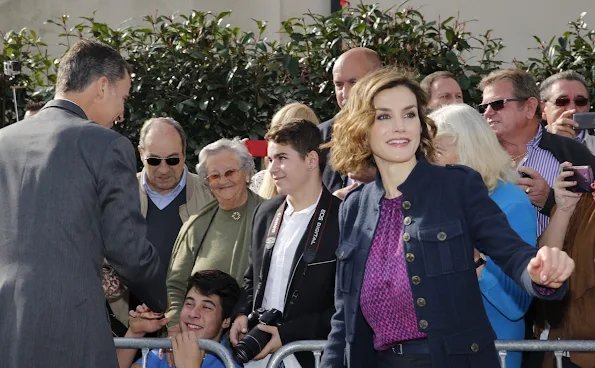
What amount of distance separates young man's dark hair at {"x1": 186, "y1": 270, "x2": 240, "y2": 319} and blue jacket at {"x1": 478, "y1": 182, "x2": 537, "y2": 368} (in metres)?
1.67

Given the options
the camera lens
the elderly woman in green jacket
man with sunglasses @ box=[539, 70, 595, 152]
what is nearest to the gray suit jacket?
the camera lens

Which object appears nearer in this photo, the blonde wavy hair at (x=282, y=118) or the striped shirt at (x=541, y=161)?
the striped shirt at (x=541, y=161)

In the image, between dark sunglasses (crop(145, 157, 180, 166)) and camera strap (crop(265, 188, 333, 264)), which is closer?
camera strap (crop(265, 188, 333, 264))

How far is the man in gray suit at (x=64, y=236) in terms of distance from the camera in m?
3.77

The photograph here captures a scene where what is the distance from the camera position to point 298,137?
5531mm

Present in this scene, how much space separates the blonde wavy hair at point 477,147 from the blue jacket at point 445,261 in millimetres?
990

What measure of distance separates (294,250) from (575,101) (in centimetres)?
263

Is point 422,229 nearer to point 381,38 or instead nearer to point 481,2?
point 381,38

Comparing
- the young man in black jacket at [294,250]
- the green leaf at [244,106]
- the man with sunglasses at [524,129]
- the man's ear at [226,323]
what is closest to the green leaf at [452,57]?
the green leaf at [244,106]

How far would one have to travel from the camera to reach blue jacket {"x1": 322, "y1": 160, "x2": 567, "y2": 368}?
3482 millimetres

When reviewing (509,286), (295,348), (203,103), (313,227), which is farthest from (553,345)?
(203,103)

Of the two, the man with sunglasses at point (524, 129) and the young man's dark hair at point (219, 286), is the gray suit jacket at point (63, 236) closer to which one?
the young man's dark hair at point (219, 286)

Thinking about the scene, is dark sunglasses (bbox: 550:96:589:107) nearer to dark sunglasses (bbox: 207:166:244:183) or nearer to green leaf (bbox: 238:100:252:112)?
dark sunglasses (bbox: 207:166:244:183)

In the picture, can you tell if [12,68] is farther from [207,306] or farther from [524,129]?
[524,129]
